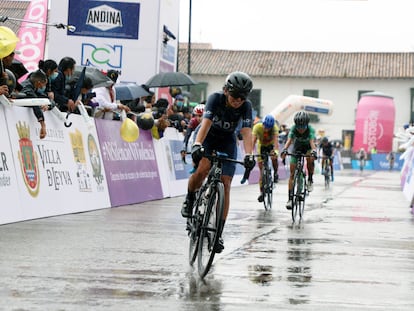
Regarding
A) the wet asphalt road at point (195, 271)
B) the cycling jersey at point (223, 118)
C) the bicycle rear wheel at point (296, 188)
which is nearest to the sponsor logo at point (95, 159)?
the wet asphalt road at point (195, 271)

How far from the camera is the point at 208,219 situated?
8.50 metres

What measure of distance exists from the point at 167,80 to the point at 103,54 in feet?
9.17

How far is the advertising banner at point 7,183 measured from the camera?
12094mm

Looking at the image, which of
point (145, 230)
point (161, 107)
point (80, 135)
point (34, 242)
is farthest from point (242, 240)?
point (161, 107)

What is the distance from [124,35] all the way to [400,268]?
1786 centimetres

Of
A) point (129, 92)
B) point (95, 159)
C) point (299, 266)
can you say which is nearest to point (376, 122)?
point (129, 92)

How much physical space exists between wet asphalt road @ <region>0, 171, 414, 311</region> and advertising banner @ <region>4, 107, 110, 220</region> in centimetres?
32

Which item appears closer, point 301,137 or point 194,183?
point 194,183

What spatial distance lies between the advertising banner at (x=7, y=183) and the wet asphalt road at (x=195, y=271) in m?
0.22

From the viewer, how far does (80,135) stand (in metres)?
15.4

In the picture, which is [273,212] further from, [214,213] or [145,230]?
[214,213]

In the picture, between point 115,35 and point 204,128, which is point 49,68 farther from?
point 115,35

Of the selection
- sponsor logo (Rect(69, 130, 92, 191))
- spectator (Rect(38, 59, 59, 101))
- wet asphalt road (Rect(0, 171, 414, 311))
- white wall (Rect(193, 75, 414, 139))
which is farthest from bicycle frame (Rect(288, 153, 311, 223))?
white wall (Rect(193, 75, 414, 139))

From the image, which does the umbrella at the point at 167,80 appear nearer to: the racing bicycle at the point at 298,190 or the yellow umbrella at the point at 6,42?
the racing bicycle at the point at 298,190
